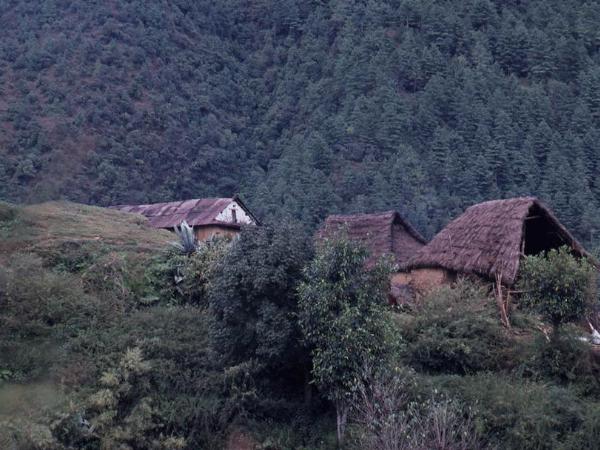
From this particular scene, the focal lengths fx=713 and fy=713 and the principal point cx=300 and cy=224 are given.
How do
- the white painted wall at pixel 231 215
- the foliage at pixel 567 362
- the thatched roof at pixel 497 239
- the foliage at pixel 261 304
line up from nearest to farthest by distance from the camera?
1. the foliage at pixel 261 304
2. the foliage at pixel 567 362
3. the thatched roof at pixel 497 239
4. the white painted wall at pixel 231 215

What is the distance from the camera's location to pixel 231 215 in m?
35.1

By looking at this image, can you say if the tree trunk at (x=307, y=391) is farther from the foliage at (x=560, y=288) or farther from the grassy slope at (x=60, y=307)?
the foliage at (x=560, y=288)

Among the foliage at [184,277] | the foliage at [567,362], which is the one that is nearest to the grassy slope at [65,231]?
the foliage at [184,277]

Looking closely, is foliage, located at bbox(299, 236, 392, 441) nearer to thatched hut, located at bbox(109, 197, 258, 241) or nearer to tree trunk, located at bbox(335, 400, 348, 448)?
tree trunk, located at bbox(335, 400, 348, 448)

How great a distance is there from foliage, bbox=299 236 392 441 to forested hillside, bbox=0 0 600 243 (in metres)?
28.4

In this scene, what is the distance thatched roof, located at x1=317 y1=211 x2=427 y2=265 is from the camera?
2594 cm

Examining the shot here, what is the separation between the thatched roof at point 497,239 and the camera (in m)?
18.2

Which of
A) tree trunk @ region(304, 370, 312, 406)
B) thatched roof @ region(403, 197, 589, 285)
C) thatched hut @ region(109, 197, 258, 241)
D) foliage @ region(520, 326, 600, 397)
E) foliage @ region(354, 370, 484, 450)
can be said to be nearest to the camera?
foliage @ region(354, 370, 484, 450)

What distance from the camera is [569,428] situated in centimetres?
1352

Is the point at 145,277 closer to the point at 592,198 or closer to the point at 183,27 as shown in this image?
the point at 592,198

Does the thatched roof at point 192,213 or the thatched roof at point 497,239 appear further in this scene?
the thatched roof at point 192,213

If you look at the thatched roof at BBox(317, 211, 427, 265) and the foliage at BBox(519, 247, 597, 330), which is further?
the thatched roof at BBox(317, 211, 427, 265)

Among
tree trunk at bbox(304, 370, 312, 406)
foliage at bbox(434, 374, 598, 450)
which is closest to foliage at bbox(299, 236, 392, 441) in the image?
tree trunk at bbox(304, 370, 312, 406)

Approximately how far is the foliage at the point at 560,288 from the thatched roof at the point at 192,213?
21.1 metres
